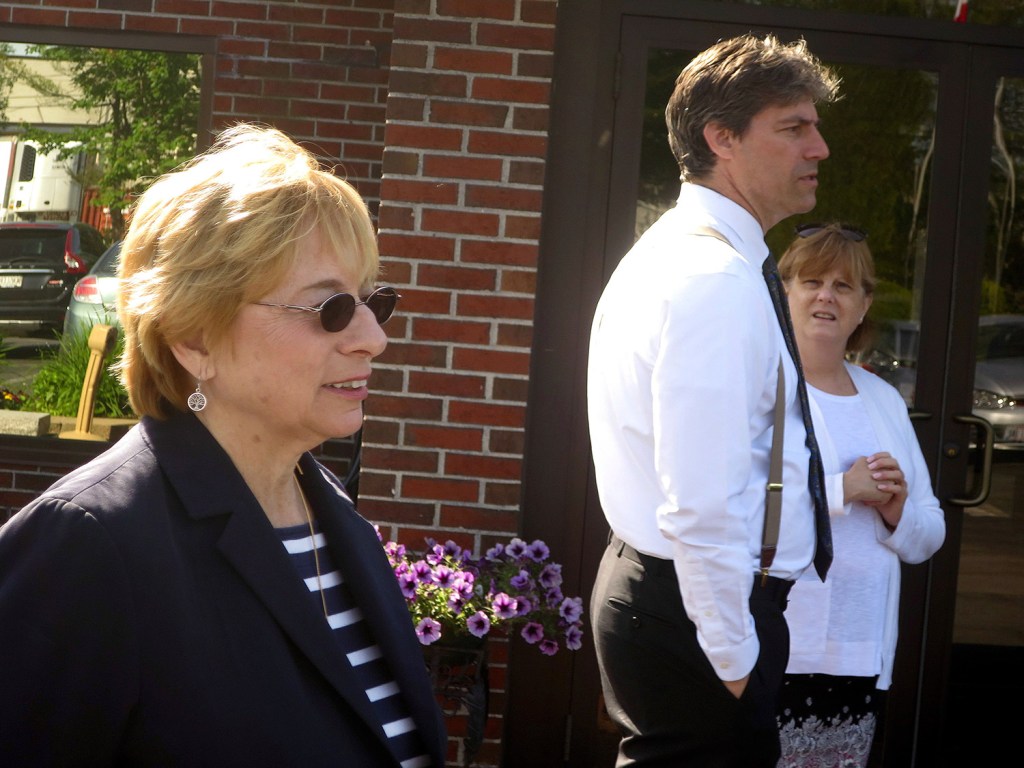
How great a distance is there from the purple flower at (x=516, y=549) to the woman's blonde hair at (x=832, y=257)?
1166 millimetres

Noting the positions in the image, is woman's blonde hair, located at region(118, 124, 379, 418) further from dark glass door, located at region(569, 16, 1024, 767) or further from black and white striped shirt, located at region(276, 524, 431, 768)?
dark glass door, located at region(569, 16, 1024, 767)

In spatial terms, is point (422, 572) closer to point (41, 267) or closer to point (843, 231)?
point (843, 231)

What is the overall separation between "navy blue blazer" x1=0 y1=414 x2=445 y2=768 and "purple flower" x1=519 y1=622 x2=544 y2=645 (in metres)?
1.96

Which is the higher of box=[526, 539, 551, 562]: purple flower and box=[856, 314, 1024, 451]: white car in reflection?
box=[856, 314, 1024, 451]: white car in reflection

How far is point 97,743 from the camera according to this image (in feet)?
4.72

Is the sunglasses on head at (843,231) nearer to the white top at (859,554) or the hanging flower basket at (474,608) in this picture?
the white top at (859,554)

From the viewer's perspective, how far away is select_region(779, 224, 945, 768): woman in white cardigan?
3.06 metres

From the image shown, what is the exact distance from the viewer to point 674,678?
246cm

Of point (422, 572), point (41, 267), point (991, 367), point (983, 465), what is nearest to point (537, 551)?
point (422, 572)

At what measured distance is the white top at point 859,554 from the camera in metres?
3.06

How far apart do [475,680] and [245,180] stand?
2291 mm

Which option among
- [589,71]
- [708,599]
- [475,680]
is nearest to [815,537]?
[708,599]

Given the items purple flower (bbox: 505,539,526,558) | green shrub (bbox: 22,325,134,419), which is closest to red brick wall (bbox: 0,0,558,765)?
purple flower (bbox: 505,539,526,558)

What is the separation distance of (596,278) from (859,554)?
142 centimetres
